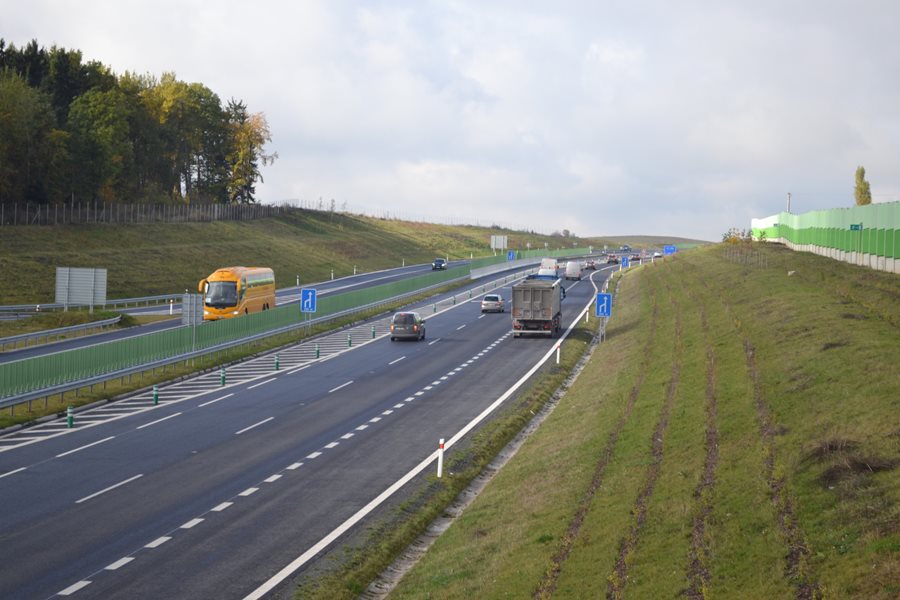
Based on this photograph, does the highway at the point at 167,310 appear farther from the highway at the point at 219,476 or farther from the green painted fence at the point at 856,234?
the green painted fence at the point at 856,234

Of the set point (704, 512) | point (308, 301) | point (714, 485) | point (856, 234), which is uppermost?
point (856, 234)

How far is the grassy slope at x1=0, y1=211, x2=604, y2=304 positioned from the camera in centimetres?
8381

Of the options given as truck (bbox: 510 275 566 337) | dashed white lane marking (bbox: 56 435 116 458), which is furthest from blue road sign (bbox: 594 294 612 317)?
dashed white lane marking (bbox: 56 435 116 458)

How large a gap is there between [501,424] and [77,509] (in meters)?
15.0

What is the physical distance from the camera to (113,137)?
377ft

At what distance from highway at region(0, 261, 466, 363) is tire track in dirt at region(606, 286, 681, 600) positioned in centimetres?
3406

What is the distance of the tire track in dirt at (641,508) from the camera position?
50.2 feet

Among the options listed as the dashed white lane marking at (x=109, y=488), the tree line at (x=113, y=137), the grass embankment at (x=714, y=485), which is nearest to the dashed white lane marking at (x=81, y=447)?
the dashed white lane marking at (x=109, y=488)

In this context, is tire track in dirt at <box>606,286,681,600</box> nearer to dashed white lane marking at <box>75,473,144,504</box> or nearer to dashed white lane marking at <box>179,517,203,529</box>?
dashed white lane marking at <box>179,517,203,529</box>

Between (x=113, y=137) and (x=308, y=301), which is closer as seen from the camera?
(x=308, y=301)

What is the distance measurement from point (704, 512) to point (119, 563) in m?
11.1

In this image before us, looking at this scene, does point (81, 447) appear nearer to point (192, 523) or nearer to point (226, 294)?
point (192, 523)

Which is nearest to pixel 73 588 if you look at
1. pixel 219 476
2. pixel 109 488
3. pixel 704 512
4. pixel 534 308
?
pixel 109 488

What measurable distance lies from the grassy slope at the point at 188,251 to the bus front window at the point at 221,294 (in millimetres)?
21529
